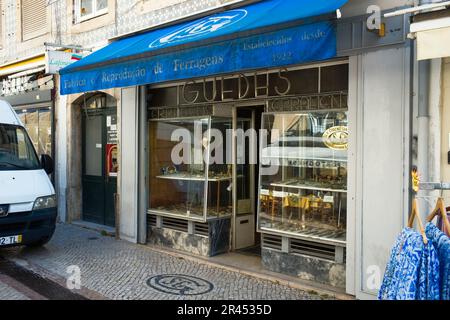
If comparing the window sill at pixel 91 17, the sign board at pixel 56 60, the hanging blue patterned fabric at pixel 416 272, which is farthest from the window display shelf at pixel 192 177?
the hanging blue patterned fabric at pixel 416 272

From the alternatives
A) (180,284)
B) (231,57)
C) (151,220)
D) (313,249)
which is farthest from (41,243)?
(231,57)

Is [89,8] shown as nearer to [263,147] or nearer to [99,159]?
[99,159]

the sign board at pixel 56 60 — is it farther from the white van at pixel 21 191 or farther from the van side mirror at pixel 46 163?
the van side mirror at pixel 46 163

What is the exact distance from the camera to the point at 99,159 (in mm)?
9453

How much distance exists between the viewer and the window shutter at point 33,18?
10880 mm

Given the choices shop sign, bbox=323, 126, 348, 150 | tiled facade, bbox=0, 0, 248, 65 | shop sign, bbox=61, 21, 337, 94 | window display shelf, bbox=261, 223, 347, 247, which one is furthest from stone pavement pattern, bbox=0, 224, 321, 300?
tiled facade, bbox=0, 0, 248, 65

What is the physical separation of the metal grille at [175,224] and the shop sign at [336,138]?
8.88 ft

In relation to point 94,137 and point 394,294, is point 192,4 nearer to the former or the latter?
point 94,137

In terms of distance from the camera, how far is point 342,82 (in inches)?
211

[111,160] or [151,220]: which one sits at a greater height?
[111,160]

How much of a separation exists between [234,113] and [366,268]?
10.1 ft

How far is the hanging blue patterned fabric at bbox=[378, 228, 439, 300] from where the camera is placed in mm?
2734

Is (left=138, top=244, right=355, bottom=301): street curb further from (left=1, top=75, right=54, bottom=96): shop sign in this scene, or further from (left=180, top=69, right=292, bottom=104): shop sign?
(left=1, top=75, right=54, bottom=96): shop sign

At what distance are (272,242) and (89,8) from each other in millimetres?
6578
